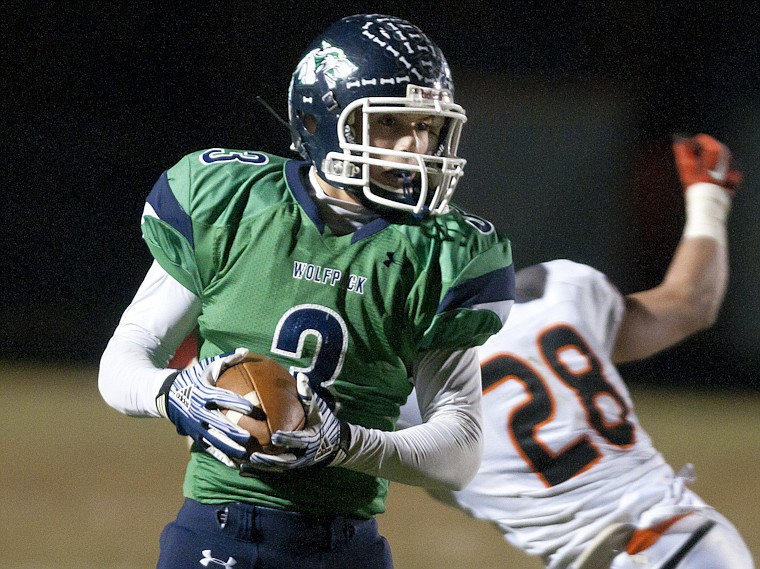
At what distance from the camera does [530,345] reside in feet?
6.88

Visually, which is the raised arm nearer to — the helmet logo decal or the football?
the helmet logo decal

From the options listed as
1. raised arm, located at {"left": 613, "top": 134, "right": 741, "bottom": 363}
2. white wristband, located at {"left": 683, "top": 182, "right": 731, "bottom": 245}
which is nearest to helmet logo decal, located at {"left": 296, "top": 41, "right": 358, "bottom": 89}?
raised arm, located at {"left": 613, "top": 134, "right": 741, "bottom": 363}

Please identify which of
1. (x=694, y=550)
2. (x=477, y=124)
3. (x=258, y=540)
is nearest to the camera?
(x=258, y=540)

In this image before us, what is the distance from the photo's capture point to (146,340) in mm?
1401

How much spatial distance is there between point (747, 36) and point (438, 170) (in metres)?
3.64

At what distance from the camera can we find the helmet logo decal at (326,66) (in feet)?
4.75

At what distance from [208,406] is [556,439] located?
1.03 metres

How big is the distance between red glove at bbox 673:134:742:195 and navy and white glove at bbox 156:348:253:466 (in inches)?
64.4

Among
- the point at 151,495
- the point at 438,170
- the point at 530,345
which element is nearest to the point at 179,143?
the point at 151,495

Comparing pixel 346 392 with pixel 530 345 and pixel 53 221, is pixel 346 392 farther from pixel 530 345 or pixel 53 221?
pixel 53 221

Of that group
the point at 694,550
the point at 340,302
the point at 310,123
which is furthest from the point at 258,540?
the point at 694,550

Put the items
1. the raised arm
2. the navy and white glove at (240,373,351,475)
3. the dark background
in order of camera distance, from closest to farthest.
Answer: the navy and white glove at (240,373,351,475), the raised arm, the dark background

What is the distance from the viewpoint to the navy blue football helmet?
4.61ft

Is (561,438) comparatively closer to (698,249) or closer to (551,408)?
(551,408)
